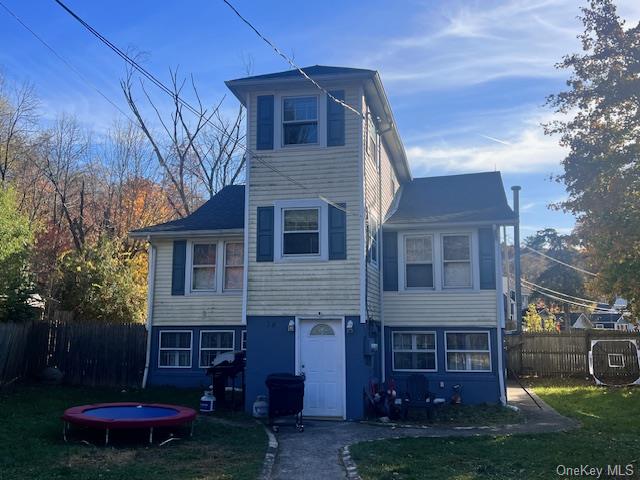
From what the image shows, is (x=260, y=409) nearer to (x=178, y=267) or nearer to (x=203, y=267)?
(x=203, y=267)

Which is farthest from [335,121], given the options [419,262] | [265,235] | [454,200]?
[454,200]

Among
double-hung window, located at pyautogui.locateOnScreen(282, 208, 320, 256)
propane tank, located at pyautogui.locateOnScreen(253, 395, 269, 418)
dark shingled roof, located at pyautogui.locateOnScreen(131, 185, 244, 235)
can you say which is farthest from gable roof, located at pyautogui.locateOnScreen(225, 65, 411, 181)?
propane tank, located at pyautogui.locateOnScreen(253, 395, 269, 418)

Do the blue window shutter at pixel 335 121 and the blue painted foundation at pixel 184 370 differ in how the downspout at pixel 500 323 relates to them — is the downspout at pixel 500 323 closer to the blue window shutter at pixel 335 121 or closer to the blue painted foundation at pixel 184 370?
the blue window shutter at pixel 335 121

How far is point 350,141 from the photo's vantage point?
1259 centimetres

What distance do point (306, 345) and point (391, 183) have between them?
6.47 metres

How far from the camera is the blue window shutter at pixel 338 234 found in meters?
12.4

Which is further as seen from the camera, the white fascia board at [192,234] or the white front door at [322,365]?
the white fascia board at [192,234]

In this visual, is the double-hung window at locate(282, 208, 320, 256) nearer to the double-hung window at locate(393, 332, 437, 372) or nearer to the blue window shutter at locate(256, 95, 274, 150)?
the blue window shutter at locate(256, 95, 274, 150)

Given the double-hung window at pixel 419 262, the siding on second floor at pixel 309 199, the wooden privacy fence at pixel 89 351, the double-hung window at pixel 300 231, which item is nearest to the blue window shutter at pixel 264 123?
the siding on second floor at pixel 309 199

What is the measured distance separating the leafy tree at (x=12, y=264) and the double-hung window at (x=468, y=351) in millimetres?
11327

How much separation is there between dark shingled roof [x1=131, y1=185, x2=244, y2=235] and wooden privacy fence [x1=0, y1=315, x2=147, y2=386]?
9.52ft

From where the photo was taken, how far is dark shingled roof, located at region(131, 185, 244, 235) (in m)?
16.2

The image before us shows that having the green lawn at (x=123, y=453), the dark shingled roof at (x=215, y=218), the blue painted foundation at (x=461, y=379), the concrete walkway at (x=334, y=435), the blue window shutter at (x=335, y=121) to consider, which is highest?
the blue window shutter at (x=335, y=121)

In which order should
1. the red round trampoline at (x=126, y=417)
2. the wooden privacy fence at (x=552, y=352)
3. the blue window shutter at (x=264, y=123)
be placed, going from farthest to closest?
the wooden privacy fence at (x=552, y=352) → the blue window shutter at (x=264, y=123) → the red round trampoline at (x=126, y=417)
